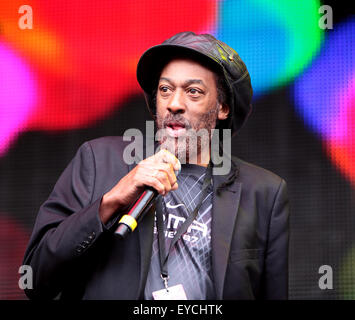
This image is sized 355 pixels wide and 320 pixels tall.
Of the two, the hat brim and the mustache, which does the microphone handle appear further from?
the hat brim

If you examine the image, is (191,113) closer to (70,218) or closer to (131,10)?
(70,218)

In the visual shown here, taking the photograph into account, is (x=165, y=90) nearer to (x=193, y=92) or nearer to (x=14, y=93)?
(x=193, y=92)

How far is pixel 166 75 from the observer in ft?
7.22

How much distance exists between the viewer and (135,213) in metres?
1.62

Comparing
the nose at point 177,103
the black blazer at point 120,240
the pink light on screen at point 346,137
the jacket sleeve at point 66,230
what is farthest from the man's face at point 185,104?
the pink light on screen at point 346,137

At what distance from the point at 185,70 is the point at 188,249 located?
65 centimetres

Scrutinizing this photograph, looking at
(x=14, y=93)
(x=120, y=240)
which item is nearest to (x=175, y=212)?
(x=120, y=240)

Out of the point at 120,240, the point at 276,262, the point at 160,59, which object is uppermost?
the point at 160,59

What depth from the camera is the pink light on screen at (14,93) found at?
3105 mm

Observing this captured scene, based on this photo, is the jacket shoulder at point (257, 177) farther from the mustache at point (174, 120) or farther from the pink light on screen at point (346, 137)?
the pink light on screen at point (346, 137)

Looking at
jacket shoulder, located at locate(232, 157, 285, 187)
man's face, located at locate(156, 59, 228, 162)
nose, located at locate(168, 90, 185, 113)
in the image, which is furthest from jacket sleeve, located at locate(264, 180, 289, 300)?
nose, located at locate(168, 90, 185, 113)

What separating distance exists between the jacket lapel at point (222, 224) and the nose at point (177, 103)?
0.92 feet

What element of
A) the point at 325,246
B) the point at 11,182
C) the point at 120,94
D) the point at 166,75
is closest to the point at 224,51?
the point at 166,75
